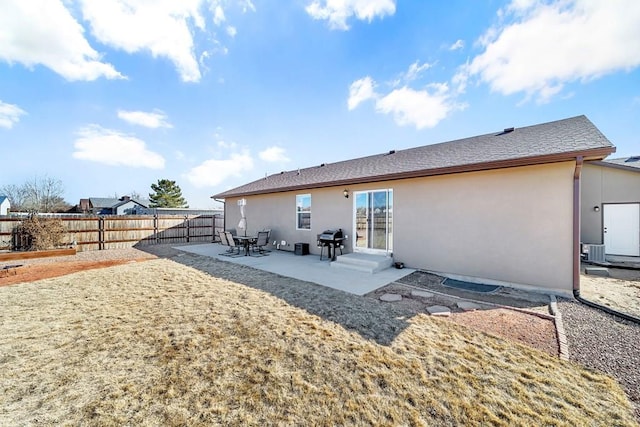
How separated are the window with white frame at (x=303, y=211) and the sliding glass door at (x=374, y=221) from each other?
238 centimetres

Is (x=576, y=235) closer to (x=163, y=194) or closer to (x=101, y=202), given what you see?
(x=163, y=194)

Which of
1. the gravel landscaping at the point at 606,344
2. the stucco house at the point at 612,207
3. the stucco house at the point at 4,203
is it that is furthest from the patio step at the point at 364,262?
the stucco house at the point at 4,203

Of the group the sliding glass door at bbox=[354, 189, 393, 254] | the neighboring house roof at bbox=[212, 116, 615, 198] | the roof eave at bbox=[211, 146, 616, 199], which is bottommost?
the sliding glass door at bbox=[354, 189, 393, 254]

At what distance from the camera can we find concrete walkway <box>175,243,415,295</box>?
594 cm

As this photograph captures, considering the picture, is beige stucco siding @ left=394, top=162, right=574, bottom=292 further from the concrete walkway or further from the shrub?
the shrub

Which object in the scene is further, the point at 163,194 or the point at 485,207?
the point at 163,194

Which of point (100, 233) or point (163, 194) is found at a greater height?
point (163, 194)

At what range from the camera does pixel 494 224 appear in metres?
5.95

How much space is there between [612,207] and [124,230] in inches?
895

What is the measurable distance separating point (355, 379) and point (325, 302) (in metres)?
2.27

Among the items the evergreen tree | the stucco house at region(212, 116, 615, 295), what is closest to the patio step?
the stucco house at region(212, 116, 615, 295)

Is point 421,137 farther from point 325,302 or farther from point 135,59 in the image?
point 135,59

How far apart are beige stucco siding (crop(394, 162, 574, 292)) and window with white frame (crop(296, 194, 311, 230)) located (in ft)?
13.1

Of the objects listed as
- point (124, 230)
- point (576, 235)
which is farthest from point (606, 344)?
point (124, 230)
